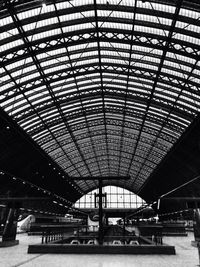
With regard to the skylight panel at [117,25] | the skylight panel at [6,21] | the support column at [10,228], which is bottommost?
the support column at [10,228]

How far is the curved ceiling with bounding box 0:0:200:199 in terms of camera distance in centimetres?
2500

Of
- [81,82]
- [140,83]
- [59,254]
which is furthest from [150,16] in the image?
[59,254]

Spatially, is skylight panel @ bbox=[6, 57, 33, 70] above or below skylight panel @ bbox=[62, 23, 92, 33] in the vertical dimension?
below

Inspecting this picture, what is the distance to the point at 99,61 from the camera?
34.8 m

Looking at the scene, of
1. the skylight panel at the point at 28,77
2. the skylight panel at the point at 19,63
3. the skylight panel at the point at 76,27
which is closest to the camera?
the skylight panel at the point at 76,27

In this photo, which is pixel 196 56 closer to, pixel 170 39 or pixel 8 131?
pixel 170 39

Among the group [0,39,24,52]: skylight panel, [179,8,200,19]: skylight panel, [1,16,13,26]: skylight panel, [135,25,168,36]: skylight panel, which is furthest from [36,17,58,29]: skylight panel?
[179,8,200,19]: skylight panel

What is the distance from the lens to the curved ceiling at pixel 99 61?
25000 millimetres

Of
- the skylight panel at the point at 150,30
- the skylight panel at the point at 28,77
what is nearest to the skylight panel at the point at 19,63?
the skylight panel at the point at 28,77

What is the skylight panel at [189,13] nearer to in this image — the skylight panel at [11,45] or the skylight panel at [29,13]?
the skylight panel at [29,13]

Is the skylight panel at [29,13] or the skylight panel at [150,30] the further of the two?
the skylight panel at [150,30]

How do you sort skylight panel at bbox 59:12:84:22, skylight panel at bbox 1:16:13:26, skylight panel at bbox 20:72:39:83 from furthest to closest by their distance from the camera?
1. skylight panel at bbox 20:72:39:83
2. skylight panel at bbox 59:12:84:22
3. skylight panel at bbox 1:16:13:26

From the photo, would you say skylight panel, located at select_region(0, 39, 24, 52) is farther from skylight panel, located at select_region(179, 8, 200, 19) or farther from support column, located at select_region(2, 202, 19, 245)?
support column, located at select_region(2, 202, 19, 245)

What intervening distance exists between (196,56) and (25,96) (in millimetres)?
22653
